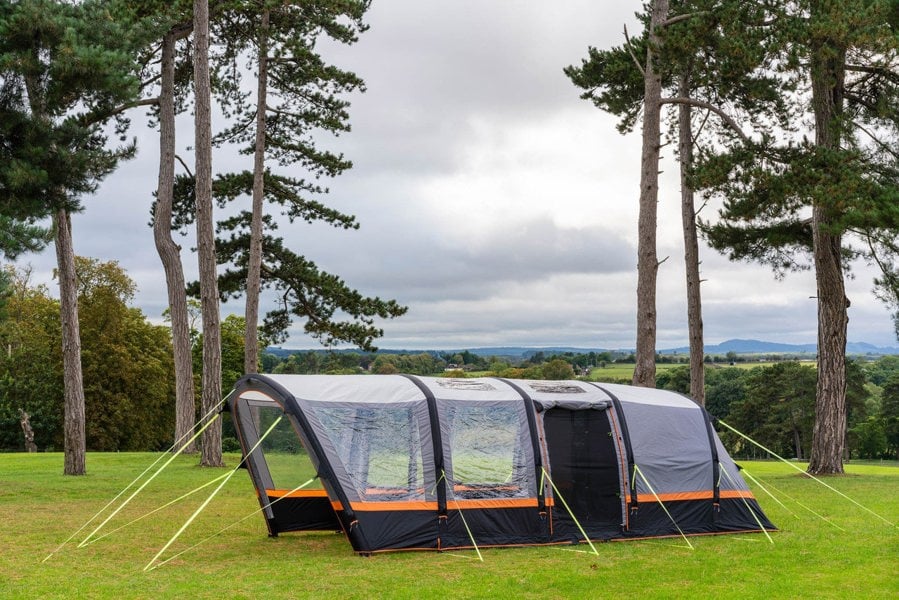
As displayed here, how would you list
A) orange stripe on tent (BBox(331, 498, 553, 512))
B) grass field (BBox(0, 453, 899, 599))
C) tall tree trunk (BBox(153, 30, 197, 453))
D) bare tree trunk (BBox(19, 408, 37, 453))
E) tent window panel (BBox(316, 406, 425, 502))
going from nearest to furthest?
grass field (BBox(0, 453, 899, 599)) → orange stripe on tent (BBox(331, 498, 553, 512)) → tent window panel (BBox(316, 406, 425, 502)) → tall tree trunk (BBox(153, 30, 197, 453)) → bare tree trunk (BBox(19, 408, 37, 453))

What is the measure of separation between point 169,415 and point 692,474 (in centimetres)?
3080

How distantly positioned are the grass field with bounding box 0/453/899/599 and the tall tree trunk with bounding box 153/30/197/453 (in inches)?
370

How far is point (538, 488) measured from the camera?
388 inches

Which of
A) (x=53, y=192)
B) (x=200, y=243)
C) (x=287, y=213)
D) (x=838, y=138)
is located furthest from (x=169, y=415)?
(x=838, y=138)

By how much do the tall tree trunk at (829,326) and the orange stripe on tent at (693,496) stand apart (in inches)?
326

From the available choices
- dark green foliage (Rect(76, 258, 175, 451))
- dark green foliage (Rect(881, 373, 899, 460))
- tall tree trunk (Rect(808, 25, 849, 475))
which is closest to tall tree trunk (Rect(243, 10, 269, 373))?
tall tree trunk (Rect(808, 25, 849, 475))

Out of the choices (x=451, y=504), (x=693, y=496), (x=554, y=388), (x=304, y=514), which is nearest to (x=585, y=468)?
(x=554, y=388)

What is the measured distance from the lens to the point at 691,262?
64.8ft

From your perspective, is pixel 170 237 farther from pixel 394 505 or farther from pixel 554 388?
pixel 394 505

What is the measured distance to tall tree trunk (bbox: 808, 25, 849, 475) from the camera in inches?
710

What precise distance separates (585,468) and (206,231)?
11.0 m

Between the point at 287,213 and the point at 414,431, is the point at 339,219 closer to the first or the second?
the point at 287,213

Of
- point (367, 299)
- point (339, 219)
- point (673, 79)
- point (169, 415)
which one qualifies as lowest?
point (169, 415)

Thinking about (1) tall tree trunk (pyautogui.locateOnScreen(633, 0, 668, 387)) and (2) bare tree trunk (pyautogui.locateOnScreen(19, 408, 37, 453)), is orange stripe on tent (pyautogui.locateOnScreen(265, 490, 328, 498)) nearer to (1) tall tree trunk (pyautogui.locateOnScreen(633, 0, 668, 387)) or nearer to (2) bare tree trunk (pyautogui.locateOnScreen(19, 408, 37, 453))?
(1) tall tree trunk (pyautogui.locateOnScreen(633, 0, 668, 387))
